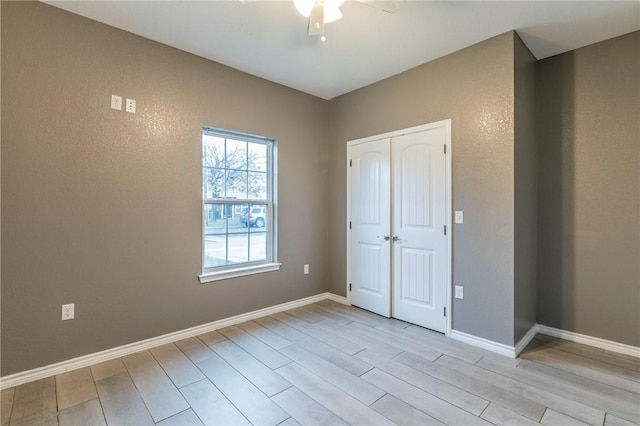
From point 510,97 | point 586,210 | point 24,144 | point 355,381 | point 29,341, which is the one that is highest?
point 510,97

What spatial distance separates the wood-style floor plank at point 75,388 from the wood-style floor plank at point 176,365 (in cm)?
43

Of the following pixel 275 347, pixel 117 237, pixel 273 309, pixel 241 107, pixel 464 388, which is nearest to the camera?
pixel 464 388

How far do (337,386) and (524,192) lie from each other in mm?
2255

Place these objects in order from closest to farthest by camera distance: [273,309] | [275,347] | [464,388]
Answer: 1. [464,388]
2. [275,347]
3. [273,309]

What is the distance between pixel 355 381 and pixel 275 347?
81 centimetres

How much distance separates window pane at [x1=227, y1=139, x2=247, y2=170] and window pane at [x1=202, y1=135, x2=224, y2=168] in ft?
0.27

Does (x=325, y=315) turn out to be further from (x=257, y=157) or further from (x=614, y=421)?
(x=614, y=421)

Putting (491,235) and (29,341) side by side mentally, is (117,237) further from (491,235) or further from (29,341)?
(491,235)

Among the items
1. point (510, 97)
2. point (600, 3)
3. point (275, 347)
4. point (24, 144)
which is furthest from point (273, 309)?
point (600, 3)

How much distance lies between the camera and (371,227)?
354 cm

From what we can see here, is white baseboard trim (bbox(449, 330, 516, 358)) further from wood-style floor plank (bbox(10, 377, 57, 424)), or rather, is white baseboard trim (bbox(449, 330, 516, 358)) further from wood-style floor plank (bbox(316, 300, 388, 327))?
wood-style floor plank (bbox(10, 377, 57, 424))

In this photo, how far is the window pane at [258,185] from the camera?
337cm

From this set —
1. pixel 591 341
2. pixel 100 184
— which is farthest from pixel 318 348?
pixel 591 341

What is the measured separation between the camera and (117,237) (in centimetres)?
244
